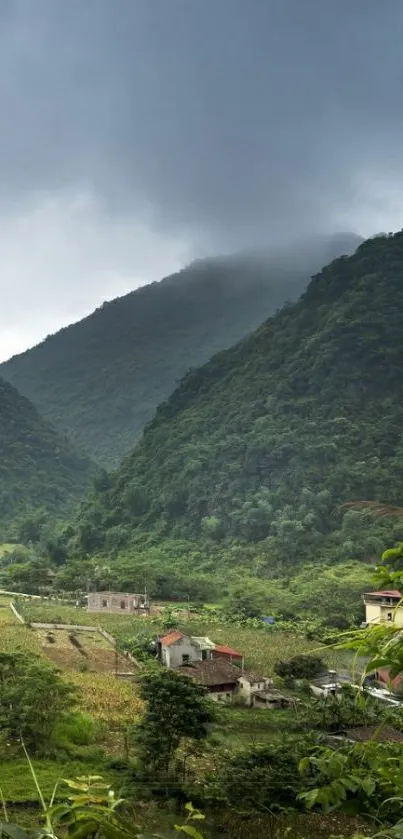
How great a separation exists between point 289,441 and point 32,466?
38913 mm

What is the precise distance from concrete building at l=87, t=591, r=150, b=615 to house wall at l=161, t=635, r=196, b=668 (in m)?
12.4

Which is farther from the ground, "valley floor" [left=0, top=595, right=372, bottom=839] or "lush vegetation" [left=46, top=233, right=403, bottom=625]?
"lush vegetation" [left=46, top=233, right=403, bottom=625]

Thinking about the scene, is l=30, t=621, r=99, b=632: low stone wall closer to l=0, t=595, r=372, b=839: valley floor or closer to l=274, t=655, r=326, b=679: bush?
l=0, t=595, r=372, b=839: valley floor

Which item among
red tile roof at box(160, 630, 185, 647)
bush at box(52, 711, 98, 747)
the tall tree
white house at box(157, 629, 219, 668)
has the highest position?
the tall tree

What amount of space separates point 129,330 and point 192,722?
131 meters

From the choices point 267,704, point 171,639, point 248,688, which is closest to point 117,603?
point 171,639

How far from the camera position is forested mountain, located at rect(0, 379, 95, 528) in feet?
242

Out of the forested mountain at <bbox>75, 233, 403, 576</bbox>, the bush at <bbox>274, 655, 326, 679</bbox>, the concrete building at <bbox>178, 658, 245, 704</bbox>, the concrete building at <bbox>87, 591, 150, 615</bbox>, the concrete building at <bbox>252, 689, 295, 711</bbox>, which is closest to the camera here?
the concrete building at <bbox>252, 689, 295, 711</bbox>

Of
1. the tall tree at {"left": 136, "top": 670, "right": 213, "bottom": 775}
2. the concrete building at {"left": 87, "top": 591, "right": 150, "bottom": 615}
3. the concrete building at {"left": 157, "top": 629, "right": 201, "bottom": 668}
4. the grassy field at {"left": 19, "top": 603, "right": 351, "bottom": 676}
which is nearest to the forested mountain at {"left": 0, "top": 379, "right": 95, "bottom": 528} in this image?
the concrete building at {"left": 87, "top": 591, "right": 150, "bottom": 615}

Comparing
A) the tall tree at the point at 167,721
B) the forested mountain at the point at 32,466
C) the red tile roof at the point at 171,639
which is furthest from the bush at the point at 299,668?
the forested mountain at the point at 32,466

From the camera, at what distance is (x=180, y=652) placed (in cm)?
2306

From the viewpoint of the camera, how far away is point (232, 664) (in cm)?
2216

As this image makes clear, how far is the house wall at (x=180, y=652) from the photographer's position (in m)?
22.9

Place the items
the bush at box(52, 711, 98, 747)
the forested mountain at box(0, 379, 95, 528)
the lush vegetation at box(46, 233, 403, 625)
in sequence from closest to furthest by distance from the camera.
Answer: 1. the bush at box(52, 711, 98, 747)
2. the lush vegetation at box(46, 233, 403, 625)
3. the forested mountain at box(0, 379, 95, 528)
